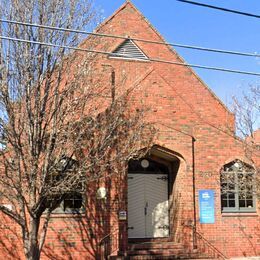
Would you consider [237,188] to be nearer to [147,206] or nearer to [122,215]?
[147,206]

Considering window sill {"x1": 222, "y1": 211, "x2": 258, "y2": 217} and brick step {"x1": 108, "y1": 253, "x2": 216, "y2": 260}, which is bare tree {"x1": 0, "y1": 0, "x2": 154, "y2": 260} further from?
window sill {"x1": 222, "y1": 211, "x2": 258, "y2": 217}

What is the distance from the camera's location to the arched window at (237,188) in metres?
16.5

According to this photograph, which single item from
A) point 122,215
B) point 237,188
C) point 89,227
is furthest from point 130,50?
point 89,227

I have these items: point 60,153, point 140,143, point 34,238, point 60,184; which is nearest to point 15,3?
point 60,153

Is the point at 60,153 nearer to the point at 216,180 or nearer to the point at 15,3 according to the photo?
the point at 15,3

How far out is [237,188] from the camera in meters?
16.7

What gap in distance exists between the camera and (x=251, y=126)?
16688 millimetres

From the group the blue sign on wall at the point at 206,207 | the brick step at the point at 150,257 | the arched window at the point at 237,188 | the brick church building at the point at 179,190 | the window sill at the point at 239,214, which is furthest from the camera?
the window sill at the point at 239,214

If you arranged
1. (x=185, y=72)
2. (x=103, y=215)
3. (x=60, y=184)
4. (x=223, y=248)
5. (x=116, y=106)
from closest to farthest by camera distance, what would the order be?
(x=60, y=184) → (x=116, y=106) → (x=103, y=215) → (x=223, y=248) → (x=185, y=72)

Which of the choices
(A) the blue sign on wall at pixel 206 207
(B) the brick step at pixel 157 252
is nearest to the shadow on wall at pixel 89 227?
(B) the brick step at pixel 157 252

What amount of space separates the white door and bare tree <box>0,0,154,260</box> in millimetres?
5423

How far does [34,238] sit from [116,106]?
16.4ft

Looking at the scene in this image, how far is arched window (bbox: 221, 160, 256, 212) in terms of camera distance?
16.5 m

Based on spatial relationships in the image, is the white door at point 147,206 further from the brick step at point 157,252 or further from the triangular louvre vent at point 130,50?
the triangular louvre vent at point 130,50
